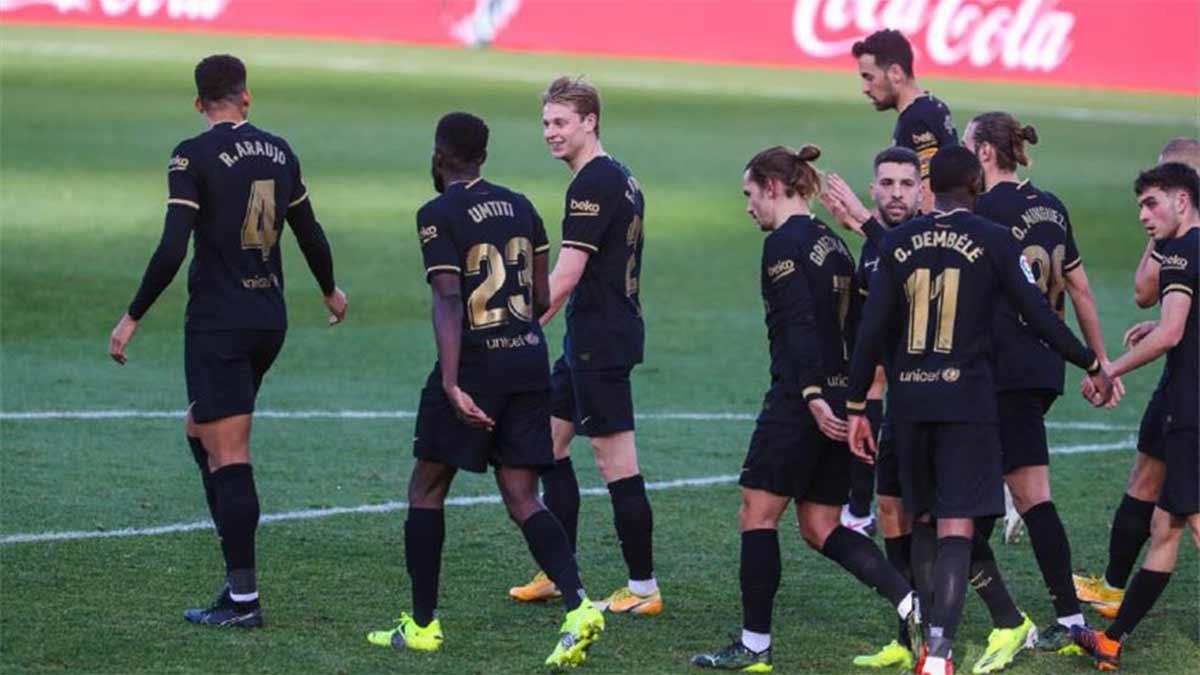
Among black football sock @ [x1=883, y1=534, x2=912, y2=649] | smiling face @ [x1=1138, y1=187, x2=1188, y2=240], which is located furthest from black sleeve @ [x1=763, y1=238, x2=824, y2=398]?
smiling face @ [x1=1138, y1=187, x2=1188, y2=240]

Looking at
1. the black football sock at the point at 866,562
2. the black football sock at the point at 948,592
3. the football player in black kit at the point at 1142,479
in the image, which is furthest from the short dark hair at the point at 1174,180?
the black football sock at the point at 866,562

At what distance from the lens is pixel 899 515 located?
8.46m

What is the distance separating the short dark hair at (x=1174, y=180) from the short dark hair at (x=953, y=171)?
83 cm

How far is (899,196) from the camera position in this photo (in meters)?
8.30

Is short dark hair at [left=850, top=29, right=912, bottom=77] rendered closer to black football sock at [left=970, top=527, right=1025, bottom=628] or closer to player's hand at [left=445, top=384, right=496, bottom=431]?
black football sock at [left=970, top=527, right=1025, bottom=628]

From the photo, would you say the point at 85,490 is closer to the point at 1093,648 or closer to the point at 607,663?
the point at 607,663

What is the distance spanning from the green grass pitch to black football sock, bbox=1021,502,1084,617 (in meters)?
0.27

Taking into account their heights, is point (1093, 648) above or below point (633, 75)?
below

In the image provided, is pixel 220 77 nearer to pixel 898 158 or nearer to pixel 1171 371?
pixel 898 158

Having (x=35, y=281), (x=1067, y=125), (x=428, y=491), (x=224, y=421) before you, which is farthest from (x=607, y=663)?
(x=1067, y=125)

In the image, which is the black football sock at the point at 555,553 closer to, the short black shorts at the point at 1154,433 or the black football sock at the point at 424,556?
the black football sock at the point at 424,556

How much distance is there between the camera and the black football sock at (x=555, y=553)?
314 inches

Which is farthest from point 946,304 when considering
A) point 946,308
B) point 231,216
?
point 231,216

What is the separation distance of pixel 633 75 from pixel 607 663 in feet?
117
